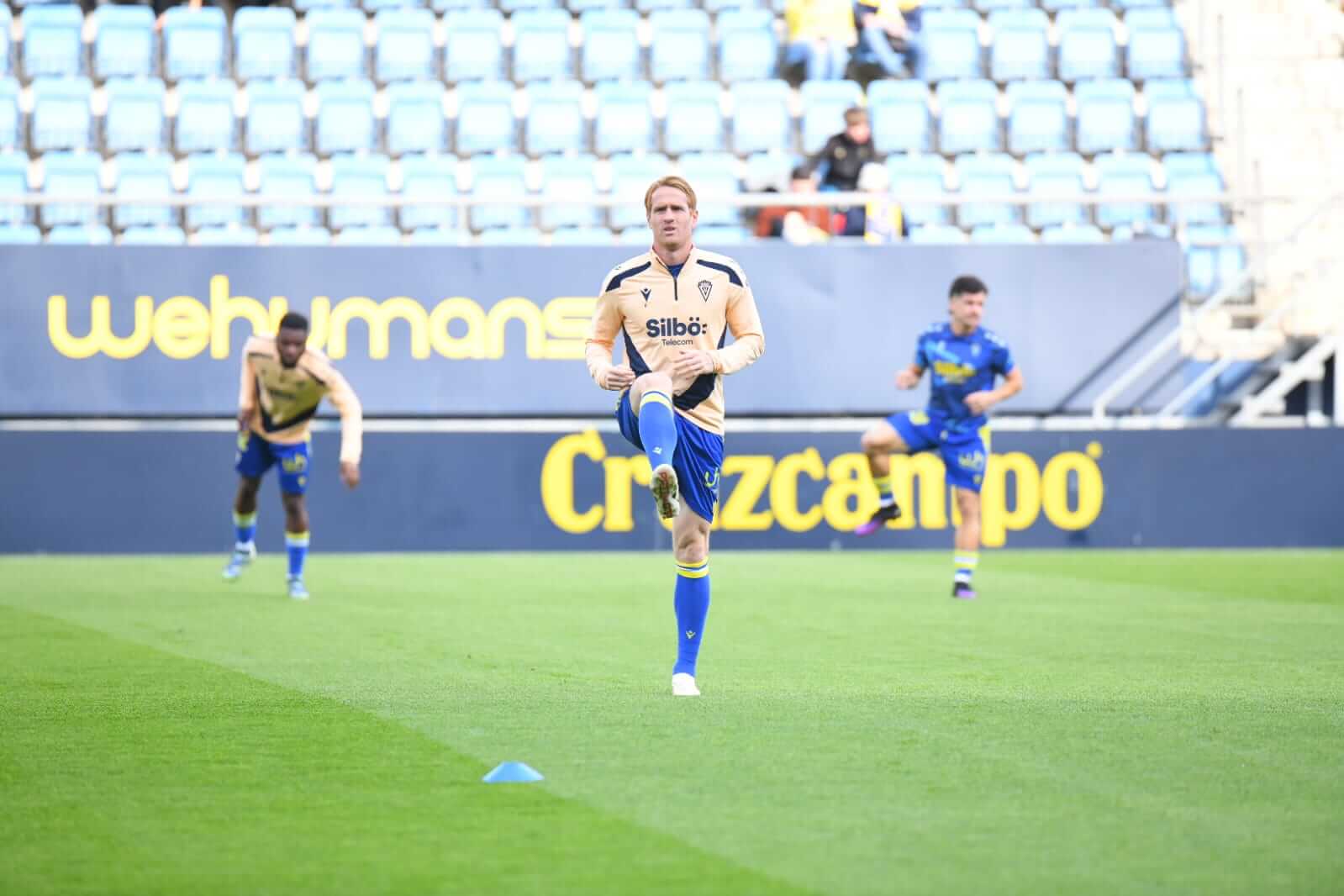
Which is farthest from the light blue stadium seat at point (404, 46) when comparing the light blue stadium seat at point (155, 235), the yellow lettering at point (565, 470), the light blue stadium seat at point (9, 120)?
the yellow lettering at point (565, 470)

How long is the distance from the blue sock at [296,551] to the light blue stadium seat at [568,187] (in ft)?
22.5

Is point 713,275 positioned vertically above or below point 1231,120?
below

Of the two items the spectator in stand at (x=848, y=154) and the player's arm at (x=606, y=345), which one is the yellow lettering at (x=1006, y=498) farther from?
the player's arm at (x=606, y=345)

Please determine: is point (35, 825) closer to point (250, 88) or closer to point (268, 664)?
point (268, 664)

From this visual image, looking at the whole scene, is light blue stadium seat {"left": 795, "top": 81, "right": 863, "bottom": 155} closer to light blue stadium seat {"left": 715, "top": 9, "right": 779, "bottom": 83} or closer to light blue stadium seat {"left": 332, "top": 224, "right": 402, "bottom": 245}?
light blue stadium seat {"left": 715, "top": 9, "right": 779, "bottom": 83}

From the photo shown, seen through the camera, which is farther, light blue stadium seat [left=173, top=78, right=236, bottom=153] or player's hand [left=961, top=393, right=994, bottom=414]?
light blue stadium seat [left=173, top=78, right=236, bottom=153]

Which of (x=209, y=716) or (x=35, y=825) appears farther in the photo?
(x=209, y=716)

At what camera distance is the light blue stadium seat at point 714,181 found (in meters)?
19.9

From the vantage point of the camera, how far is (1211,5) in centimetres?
2373

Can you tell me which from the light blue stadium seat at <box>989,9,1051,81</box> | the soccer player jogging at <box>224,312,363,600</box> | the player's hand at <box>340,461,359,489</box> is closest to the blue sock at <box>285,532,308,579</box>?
the soccer player jogging at <box>224,312,363,600</box>

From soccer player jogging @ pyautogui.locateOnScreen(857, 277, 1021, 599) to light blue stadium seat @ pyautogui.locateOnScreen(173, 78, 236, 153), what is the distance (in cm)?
995

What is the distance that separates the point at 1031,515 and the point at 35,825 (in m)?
15.4

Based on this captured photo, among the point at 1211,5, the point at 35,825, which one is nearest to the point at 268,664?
the point at 35,825

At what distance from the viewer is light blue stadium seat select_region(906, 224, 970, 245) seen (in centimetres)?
2020
